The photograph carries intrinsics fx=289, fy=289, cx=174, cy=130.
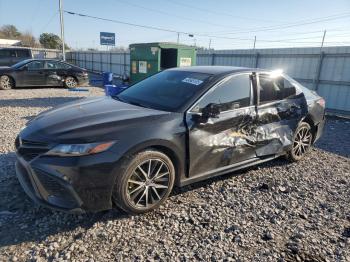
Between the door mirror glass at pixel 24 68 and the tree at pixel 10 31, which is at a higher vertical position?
the tree at pixel 10 31

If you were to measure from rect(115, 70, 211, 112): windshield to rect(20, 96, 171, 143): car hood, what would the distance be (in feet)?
0.74

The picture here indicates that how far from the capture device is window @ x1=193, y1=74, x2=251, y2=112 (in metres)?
3.56

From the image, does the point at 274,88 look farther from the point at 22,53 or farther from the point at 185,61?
the point at 22,53

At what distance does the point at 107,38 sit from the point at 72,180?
29961 mm

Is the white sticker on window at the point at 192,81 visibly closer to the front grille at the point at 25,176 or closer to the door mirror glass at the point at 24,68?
the front grille at the point at 25,176

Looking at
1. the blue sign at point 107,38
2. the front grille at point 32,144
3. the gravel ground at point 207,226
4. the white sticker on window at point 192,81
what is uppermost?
the blue sign at point 107,38

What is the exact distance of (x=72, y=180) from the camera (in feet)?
8.66

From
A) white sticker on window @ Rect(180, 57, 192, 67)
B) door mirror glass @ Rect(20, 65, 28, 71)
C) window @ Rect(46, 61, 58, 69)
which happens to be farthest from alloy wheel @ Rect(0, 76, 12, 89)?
white sticker on window @ Rect(180, 57, 192, 67)

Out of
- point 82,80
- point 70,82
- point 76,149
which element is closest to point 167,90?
point 76,149

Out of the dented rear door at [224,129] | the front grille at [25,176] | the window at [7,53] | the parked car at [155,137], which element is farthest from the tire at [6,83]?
the dented rear door at [224,129]

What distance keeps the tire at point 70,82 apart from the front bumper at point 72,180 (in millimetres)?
11808

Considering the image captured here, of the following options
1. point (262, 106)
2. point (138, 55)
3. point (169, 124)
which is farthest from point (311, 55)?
point (169, 124)

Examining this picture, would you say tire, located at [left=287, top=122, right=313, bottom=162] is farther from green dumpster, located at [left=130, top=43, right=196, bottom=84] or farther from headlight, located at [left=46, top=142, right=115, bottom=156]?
green dumpster, located at [left=130, top=43, right=196, bottom=84]

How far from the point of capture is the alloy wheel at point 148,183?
3.00 meters
